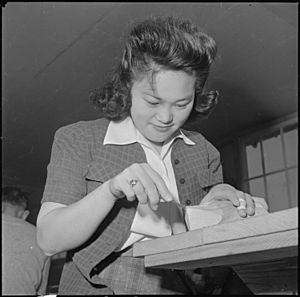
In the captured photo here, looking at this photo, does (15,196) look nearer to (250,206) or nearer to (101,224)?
(101,224)

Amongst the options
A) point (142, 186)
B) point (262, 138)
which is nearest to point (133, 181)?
point (142, 186)

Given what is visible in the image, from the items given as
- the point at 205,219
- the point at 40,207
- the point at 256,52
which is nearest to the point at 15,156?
the point at 40,207

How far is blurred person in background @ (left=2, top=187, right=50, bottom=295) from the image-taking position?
1.43 feet

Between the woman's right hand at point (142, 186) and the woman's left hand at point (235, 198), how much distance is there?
14 centimetres

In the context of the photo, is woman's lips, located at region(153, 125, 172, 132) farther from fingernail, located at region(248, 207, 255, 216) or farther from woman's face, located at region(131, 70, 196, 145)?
fingernail, located at region(248, 207, 255, 216)

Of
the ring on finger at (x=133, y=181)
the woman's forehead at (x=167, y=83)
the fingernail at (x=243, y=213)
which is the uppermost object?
the woman's forehead at (x=167, y=83)

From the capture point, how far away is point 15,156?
1.66 ft

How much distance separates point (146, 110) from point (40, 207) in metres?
0.14

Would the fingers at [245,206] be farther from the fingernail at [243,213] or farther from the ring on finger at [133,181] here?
the ring on finger at [133,181]

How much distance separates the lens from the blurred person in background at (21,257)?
44 centimetres

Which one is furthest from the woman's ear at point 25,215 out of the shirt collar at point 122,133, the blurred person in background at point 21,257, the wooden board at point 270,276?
the wooden board at point 270,276

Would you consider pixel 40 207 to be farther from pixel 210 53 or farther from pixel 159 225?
pixel 210 53

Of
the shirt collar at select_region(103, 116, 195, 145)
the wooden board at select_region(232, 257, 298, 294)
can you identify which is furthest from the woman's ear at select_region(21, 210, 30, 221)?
the wooden board at select_region(232, 257, 298, 294)

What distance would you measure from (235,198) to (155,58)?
0.17 m
